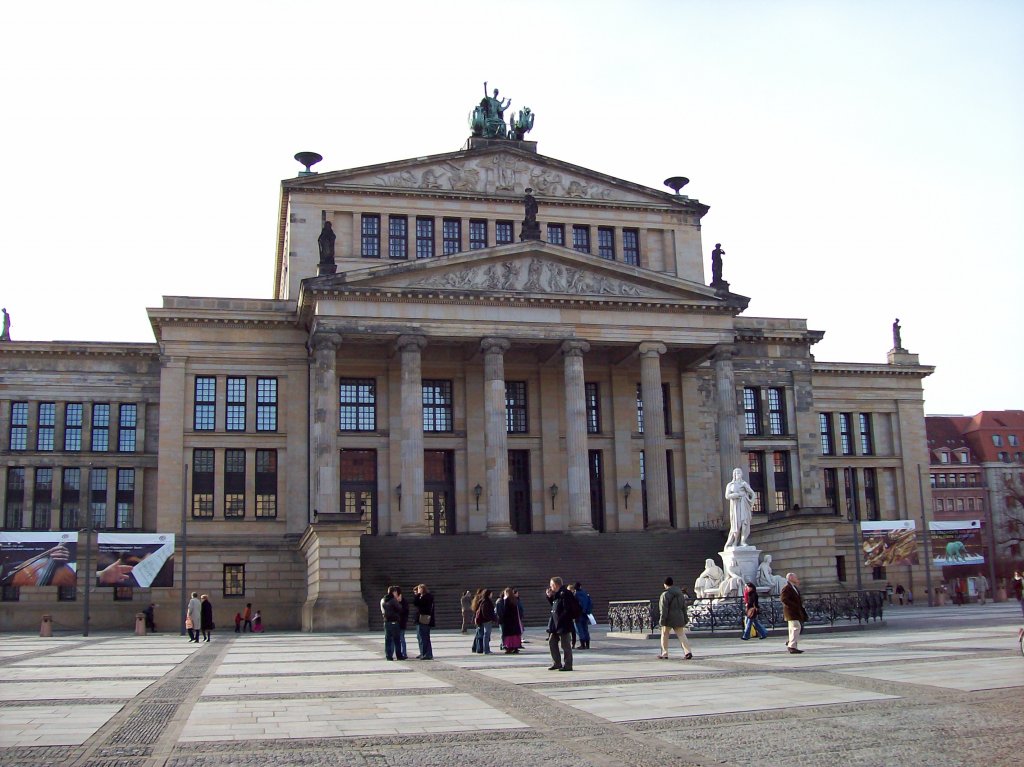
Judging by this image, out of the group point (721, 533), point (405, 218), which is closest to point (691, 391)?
point (721, 533)

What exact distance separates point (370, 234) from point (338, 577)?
23198 millimetres

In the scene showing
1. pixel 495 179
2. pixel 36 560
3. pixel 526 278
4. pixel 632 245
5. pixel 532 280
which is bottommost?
pixel 36 560

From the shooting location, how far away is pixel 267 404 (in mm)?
58844

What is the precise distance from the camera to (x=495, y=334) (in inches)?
2186

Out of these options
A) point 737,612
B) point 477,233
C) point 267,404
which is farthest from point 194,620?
point 477,233

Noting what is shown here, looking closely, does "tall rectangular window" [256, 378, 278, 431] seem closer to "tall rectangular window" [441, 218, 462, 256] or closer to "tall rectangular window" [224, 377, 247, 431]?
"tall rectangular window" [224, 377, 247, 431]

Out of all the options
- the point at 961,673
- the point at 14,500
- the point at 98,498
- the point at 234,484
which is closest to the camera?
the point at 961,673

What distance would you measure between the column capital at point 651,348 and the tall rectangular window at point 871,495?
22.7 m

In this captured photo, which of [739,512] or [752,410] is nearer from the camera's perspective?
[739,512]

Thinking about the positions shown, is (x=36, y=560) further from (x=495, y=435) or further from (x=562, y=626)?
(x=562, y=626)

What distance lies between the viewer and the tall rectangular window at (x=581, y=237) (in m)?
64.5

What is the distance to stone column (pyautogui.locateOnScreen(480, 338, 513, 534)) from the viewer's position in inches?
2130

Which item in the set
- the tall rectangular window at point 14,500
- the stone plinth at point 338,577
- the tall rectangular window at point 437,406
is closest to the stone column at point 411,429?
the tall rectangular window at point 437,406

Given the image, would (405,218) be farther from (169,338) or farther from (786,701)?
(786,701)
